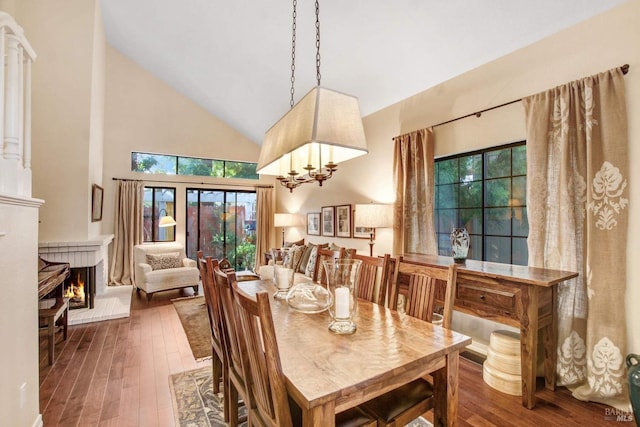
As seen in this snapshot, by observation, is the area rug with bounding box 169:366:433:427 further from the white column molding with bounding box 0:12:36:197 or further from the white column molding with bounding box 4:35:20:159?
the white column molding with bounding box 4:35:20:159

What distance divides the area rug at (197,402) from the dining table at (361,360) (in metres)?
0.80

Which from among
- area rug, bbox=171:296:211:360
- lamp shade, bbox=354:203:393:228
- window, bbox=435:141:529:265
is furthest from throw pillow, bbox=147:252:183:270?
window, bbox=435:141:529:265

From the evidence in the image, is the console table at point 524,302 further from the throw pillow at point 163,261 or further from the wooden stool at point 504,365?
the throw pillow at point 163,261

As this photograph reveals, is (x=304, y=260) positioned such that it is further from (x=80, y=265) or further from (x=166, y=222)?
(x=80, y=265)

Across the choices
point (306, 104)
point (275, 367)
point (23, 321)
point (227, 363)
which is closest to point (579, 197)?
point (306, 104)

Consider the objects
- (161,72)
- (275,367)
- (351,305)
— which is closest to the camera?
(275,367)

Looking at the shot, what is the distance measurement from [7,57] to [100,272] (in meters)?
4.30

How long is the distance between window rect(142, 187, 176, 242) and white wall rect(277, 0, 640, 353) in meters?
4.17

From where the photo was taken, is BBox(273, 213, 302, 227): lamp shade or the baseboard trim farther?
BBox(273, 213, 302, 227): lamp shade

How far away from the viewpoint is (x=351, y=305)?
1.52m

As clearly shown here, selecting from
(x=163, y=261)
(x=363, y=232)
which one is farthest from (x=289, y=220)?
(x=163, y=261)

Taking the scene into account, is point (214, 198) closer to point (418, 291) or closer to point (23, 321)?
point (23, 321)

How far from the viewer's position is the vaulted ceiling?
2.40m

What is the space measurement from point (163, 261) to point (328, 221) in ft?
9.70
